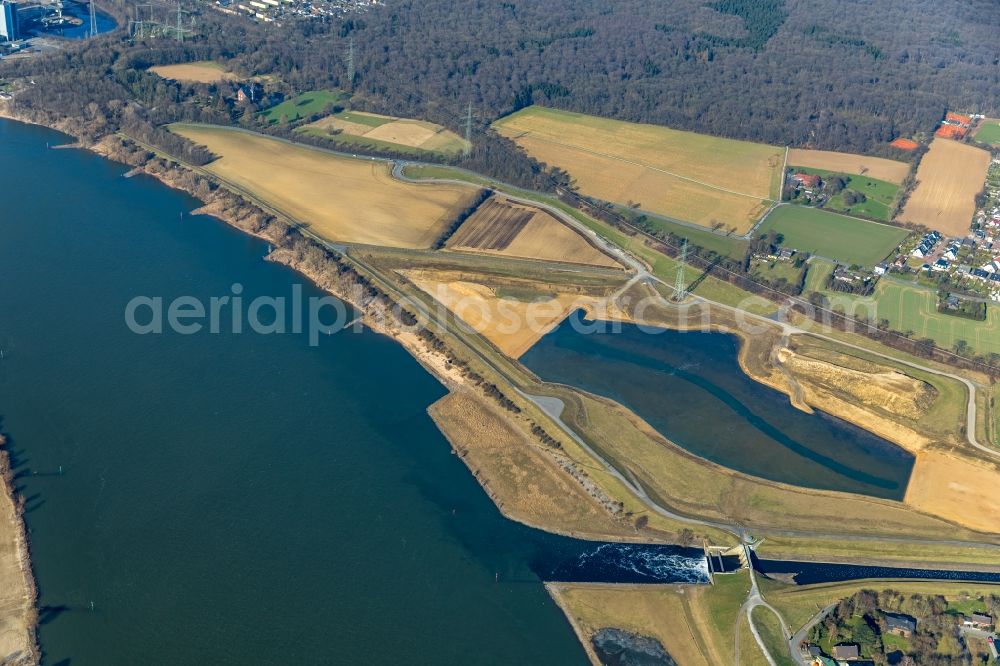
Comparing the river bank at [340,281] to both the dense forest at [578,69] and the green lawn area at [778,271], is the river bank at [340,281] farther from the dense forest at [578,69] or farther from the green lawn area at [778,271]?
the green lawn area at [778,271]

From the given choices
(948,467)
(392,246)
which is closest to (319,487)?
(392,246)

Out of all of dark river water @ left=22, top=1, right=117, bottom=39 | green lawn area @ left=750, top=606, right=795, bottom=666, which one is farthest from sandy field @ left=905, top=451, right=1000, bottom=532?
dark river water @ left=22, top=1, right=117, bottom=39

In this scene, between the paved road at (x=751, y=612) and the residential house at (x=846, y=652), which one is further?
the paved road at (x=751, y=612)

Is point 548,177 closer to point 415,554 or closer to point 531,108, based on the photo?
point 531,108

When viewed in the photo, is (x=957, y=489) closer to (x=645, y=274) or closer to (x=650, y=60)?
(x=645, y=274)

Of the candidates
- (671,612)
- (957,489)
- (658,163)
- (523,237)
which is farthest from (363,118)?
(671,612)

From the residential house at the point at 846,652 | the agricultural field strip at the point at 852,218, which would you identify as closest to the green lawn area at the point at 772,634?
the residential house at the point at 846,652
